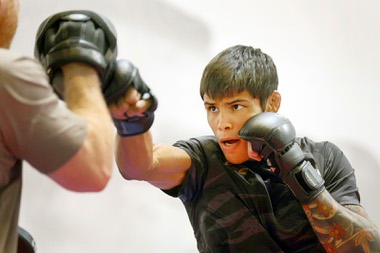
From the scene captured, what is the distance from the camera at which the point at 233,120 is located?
1690mm

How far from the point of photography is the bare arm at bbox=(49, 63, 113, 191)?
3.13 feet

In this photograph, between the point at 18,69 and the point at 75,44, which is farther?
the point at 75,44

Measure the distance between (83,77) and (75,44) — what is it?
2.9 inches

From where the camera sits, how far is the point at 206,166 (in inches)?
67.8

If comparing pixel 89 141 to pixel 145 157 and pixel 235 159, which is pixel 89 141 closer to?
pixel 145 157

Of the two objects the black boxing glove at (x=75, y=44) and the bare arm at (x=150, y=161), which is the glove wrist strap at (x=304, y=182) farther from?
the black boxing glove at (x=75, y=44)

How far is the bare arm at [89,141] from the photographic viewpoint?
0.96 meters

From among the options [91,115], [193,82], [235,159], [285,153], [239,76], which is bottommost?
[193,82]

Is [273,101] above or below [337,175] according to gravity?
above

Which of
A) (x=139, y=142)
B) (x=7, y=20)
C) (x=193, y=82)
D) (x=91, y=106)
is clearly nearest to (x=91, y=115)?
(x=91, y=106)

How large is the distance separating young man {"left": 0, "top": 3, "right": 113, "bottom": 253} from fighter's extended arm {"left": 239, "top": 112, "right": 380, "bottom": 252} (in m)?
0.65

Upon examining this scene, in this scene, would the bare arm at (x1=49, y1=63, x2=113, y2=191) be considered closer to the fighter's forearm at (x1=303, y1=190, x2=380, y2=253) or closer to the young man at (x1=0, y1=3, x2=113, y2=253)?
the young man at (x1=0, y1=3, x2=113, y2=253)

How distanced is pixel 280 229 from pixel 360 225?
0.74ft

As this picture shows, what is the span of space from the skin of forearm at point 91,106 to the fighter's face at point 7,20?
12cm
